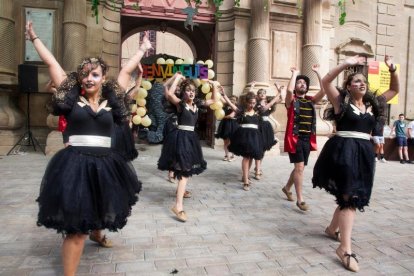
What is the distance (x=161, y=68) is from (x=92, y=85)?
5932 millimetres

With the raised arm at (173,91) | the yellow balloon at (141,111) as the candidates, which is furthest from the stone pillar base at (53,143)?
the raised arm at (173,91)

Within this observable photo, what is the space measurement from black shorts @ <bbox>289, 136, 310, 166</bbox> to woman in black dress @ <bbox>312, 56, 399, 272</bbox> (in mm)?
1579

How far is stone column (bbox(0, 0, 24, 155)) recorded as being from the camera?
1012 centimetres

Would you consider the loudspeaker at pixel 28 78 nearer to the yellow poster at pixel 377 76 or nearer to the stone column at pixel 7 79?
the stone column at pixel 7 79

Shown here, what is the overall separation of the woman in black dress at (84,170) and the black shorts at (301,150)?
3.06 meters

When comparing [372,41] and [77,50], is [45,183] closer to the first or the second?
[77,50]

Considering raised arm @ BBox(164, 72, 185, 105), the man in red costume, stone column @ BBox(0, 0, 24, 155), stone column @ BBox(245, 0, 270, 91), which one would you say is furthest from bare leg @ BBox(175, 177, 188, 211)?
stone column @ BBox(245, 0, 270, 91)

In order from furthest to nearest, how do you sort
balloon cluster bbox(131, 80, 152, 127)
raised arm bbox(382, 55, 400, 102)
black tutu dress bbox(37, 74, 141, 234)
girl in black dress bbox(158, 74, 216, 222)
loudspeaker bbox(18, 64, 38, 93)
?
1. loudspeaker bbox(18, 64, 38, 93)
2. balloon cluster bbox(131, 80, 152, 127)
3. girl in black dress bbox(158, 74, 216, 222)
4. raised arm bbox(382, 55, 400, 102)
5. black tutu dress bbox(37, 74, 141, 234)

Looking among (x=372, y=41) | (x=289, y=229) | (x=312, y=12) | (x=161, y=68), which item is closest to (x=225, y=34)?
(x=312, y=12)

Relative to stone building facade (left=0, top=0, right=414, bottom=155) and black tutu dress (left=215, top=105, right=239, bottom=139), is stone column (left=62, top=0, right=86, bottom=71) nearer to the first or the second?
stone building facade (left=0, top=0, right=414, bottom=155)

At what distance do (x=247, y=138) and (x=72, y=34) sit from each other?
21.3ft

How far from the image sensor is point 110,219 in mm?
2855

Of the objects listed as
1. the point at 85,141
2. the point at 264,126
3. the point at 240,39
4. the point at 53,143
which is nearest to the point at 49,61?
the point at 85,141

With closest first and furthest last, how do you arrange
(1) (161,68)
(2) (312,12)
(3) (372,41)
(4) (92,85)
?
1. (4) (92,85)
2. (1) (161,68)
3. (2) (312,12)
4. (3) (372,41)
